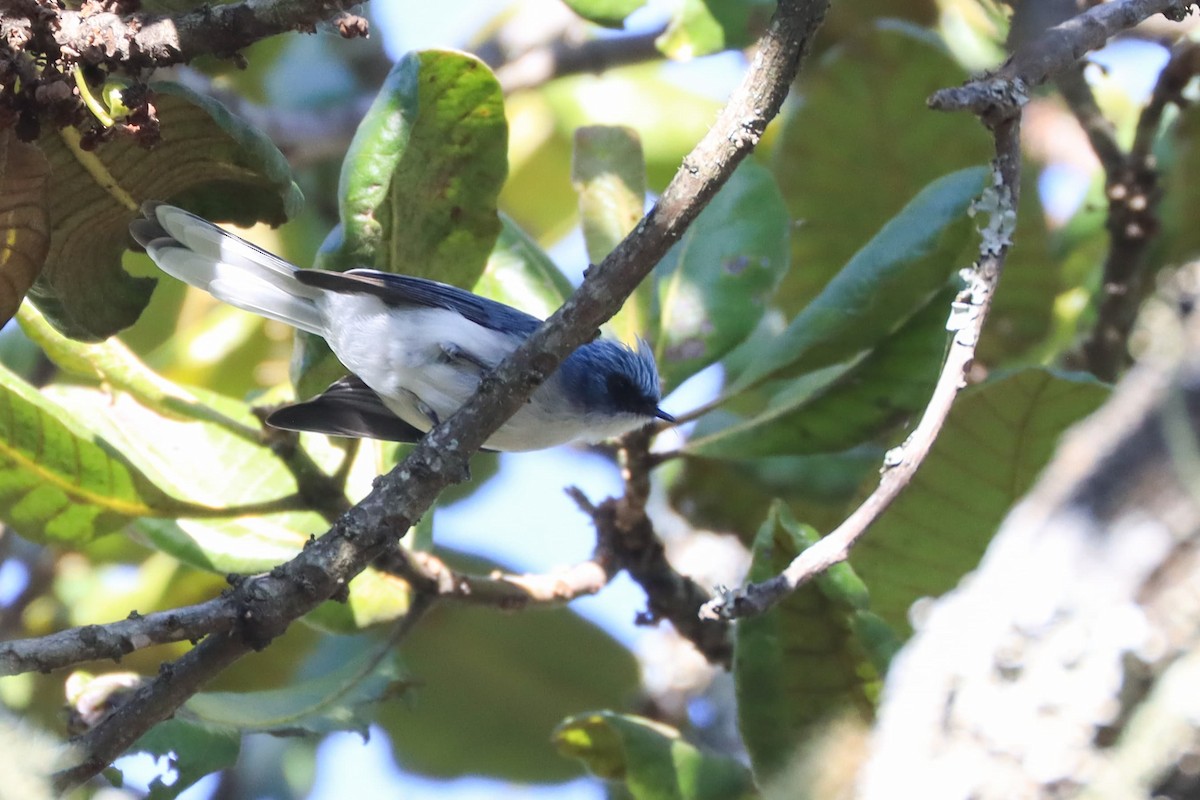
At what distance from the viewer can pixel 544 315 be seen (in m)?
2.56

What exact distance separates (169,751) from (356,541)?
0.54 metres

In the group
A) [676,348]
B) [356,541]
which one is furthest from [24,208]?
[676,348]

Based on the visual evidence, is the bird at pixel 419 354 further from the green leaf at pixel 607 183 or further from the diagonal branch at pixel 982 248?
the diagonal branch at pixel 982 248

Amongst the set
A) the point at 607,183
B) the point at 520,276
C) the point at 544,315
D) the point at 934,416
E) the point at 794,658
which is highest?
the point at 607,183

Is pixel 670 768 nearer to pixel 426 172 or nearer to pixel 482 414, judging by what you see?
pixel 482 414

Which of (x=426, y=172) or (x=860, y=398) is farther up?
(x=426, y=172)

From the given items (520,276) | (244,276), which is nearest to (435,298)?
(520,276)

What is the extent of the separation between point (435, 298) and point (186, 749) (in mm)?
1268

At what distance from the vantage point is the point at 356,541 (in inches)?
62.4

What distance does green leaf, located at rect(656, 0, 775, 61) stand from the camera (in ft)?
8.68

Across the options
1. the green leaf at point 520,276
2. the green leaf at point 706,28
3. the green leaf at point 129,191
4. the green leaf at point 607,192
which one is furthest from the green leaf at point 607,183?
the green leaf at point 129,191

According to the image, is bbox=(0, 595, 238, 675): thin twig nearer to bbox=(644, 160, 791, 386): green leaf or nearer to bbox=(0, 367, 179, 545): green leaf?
bbox=(0, 367, 179, 545): green leaf

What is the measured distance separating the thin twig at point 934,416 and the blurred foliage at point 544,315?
38cm

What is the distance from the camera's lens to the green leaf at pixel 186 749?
1821 mm
